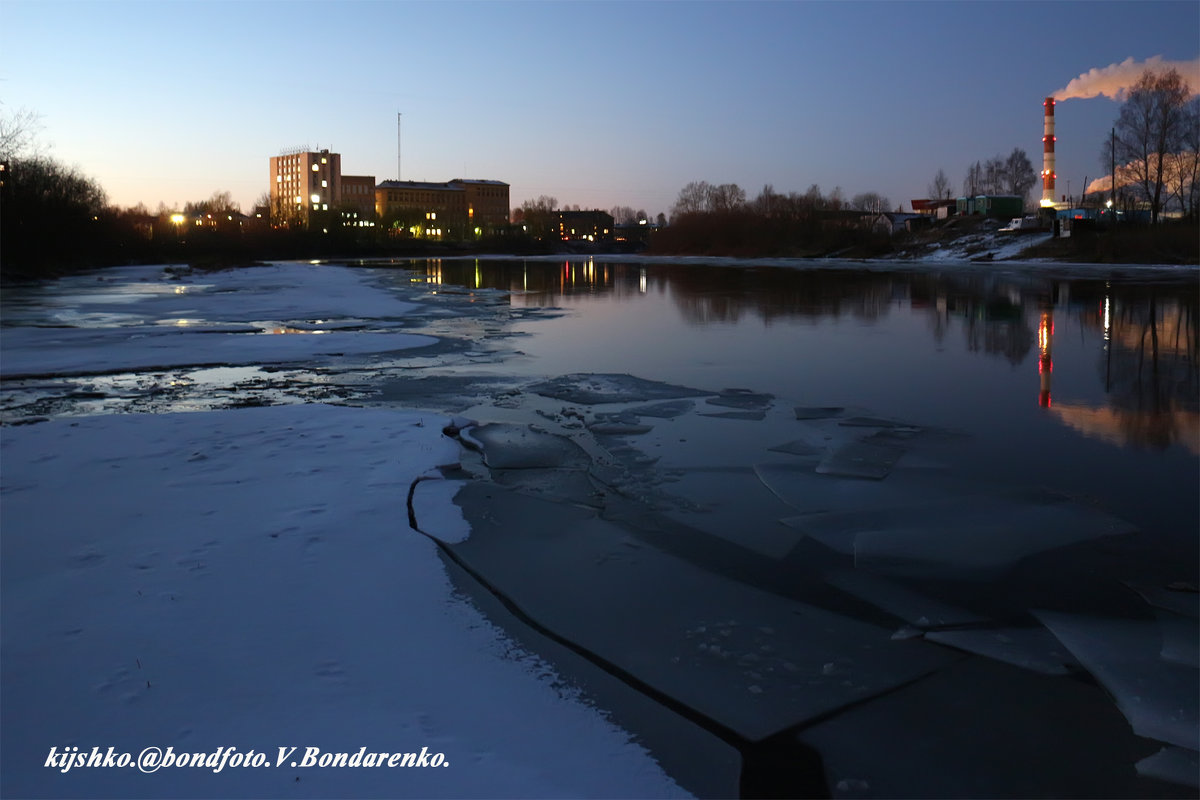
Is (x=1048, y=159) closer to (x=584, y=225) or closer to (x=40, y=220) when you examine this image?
(x=40, y=220)

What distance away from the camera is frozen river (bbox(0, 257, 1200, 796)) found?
3.17 meters

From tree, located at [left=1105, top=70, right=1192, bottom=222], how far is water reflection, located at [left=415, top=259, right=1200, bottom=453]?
3836cm

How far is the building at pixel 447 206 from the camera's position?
15694 cm

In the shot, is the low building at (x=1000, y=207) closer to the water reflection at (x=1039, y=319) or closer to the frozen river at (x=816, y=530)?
the water reflection at (x=1039, y=319)

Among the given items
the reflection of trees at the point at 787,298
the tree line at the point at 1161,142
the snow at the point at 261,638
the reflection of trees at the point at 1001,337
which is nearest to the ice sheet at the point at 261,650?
the snow at the point at 261,638

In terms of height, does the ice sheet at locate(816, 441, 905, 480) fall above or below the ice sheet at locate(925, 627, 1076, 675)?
above

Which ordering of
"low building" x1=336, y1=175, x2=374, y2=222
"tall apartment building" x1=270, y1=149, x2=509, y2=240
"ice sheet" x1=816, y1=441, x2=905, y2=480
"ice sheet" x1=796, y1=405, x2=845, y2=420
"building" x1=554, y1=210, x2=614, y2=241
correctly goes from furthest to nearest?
1. "building" x1=554, y1=210, x2=614, y2=241
2. "low building" x1=336, y1=175, x2=374, y2=222
3. "tall apartment building" x1=270, y1=149, x2=509, y2=240
4. "ice sheet" x1=796, y1=405, x2=845, y2=420
5. "ice sheet" x1=816, y1=441, x2=905, y2=480

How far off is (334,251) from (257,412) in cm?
10620

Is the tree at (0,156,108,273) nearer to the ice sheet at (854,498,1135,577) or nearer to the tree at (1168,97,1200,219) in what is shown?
the ice sheet at (854,498,1135,577)

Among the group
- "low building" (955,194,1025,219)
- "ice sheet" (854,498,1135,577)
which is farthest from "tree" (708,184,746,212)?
"ice sheet" (854,498,1135,577)

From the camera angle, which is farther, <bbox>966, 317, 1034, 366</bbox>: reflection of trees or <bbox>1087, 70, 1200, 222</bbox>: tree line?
<bbox>1087, 70, 1200, 222</bbox>: tree line

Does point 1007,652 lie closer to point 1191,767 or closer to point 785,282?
point 1191,767

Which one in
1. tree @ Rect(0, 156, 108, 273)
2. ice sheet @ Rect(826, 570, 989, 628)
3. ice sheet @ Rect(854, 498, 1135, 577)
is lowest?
ice sheet @ Rect(826, 570, 989, 628)

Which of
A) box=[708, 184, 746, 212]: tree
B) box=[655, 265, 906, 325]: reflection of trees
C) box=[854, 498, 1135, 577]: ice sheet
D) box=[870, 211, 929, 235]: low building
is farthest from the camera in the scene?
box=[708, 184, 746, 212]: tree
